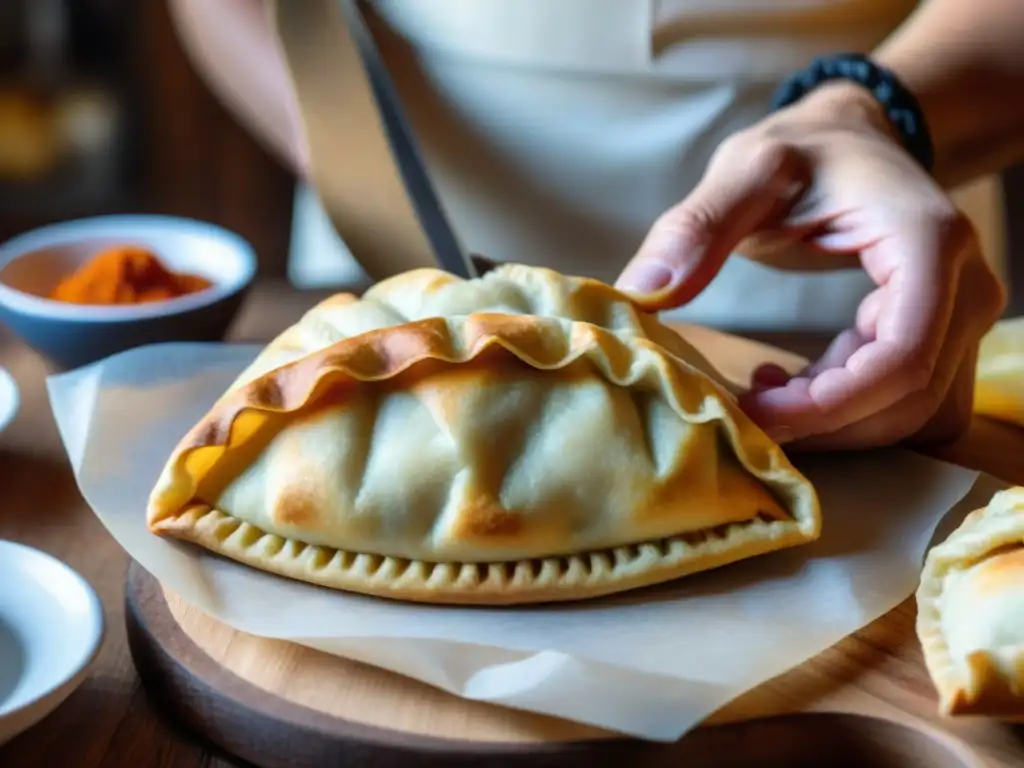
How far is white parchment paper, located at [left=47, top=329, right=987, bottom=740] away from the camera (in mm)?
624

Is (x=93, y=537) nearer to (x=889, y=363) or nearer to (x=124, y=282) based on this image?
(x=124, y=282)

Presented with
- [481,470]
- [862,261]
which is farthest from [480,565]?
[862,261]

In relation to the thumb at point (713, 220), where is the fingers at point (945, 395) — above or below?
below

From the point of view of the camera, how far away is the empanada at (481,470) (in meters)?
0.71

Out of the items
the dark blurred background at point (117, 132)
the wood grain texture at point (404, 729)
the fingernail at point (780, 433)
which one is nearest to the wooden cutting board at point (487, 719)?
the wood grain texture at point (404, 729)

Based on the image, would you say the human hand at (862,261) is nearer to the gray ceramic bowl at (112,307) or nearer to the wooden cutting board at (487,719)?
the wooden cutting board at (487,719)

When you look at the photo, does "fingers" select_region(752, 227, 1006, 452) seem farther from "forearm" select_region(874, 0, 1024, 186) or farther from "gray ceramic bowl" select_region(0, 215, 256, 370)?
"gray ceramic bowl" select_region(0, 215, 256, 370)

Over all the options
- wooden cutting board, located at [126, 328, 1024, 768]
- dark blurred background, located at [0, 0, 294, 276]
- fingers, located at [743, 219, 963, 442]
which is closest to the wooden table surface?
wooden cutting board, located at [126, 328, 1024, 768]

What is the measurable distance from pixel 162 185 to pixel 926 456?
2239mm

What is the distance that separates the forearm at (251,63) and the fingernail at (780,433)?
29.7 inches

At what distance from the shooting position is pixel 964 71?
115 centimetres

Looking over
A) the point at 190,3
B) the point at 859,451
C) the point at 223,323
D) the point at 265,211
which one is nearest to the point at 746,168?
the point at 859,451

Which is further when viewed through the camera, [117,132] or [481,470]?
[117,132]

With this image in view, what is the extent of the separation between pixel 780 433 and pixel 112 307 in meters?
0.58
